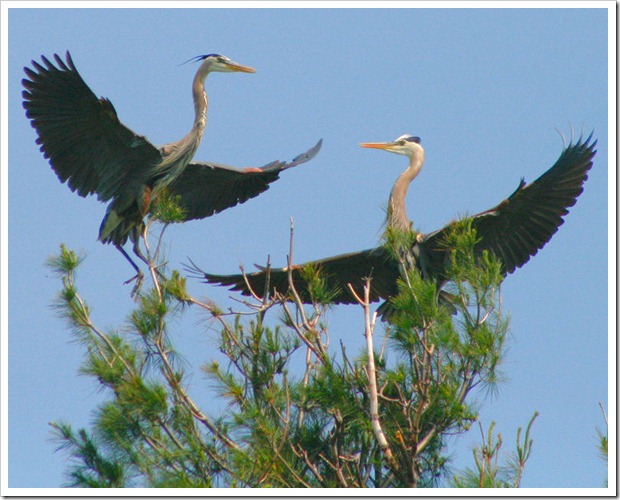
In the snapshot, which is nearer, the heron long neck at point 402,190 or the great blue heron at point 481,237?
the great blue heron at point 481,237

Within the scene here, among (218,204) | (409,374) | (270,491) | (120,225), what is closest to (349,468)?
(409,374)

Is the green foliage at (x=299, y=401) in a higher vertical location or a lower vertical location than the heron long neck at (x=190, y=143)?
lower

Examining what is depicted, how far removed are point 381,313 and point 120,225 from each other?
2045 mm

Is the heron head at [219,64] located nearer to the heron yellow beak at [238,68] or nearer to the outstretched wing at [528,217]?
the heron yellow beak at [238,68]

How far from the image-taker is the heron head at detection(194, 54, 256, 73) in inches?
376

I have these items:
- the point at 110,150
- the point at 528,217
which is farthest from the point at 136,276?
the point at 528,217

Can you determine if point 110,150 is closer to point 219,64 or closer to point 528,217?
point 219,64

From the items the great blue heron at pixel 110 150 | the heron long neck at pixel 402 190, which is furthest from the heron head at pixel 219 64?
the heron long neck at pixel 402 190

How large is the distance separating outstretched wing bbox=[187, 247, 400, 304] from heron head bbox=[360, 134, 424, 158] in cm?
105

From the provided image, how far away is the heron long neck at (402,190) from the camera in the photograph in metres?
9.13

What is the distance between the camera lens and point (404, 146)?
9.92m

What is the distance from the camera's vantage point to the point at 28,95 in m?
8.38

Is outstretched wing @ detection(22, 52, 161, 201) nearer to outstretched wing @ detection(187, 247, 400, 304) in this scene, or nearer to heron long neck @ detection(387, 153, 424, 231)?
outstretched wing @ detection(187, 247, 400, 304)

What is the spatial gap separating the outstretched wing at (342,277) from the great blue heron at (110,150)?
0.72 m
